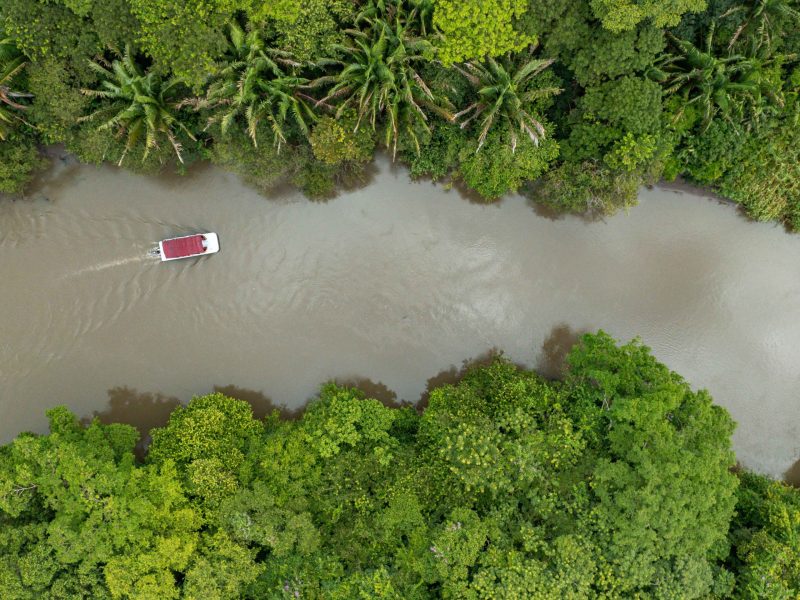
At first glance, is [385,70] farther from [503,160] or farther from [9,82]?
[9,82]

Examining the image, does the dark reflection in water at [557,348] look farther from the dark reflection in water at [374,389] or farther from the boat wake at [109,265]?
the boat wake at [109,265]

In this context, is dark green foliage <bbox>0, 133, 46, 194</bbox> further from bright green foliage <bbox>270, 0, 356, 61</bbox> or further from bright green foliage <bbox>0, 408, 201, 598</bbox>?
bright green foliage <bbox>270, 0, 356, 61</bbox>

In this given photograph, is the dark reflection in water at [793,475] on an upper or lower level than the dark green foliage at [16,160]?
lower

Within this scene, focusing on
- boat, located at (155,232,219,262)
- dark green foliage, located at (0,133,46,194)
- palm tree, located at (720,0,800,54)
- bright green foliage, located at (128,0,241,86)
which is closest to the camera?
bright green foliage, located at (128,0,241,86)

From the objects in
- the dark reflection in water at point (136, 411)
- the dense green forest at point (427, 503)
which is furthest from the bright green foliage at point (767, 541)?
the dark reflection in water at point (136, 411)

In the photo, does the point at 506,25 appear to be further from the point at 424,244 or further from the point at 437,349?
the point at 437,349

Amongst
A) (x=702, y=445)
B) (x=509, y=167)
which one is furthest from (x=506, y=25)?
(x=702, y=445)

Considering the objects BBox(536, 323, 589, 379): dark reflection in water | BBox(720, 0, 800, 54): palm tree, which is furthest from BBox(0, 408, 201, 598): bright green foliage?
BBox(720, 0, 800, 54): palm tree
